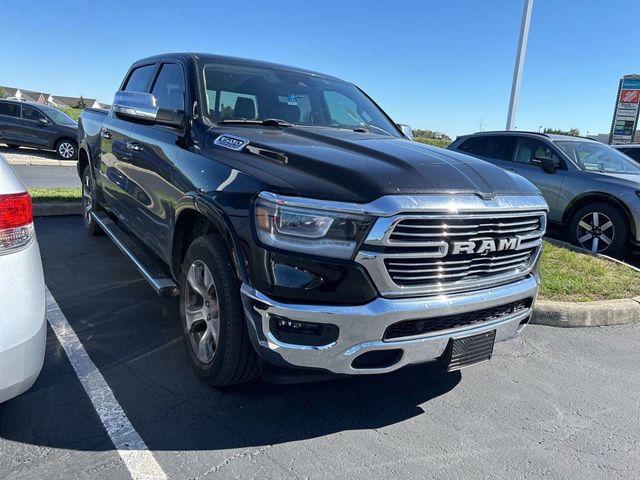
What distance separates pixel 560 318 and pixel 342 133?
8.53 feet

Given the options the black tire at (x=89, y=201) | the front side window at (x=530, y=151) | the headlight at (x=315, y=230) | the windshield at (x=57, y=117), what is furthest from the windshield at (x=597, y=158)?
the windshield at (x=57, y=117)

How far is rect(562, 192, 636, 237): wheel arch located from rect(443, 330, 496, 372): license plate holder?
494 centimetres

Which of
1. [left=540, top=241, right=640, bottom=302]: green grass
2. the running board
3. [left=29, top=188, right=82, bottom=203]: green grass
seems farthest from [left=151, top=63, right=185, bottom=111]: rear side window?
[left=29, top=188, right=82, bottom=203]: green grass

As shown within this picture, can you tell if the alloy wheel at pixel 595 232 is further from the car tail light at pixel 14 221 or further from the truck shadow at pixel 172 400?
the car tail light at pixel 14 221

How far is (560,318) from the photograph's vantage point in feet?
14.8

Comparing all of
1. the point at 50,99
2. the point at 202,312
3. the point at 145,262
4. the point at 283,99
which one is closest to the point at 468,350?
the point at 202,312

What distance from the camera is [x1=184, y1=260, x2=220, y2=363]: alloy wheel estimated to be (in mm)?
2885

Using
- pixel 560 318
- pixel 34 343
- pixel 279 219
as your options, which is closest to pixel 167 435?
pixel 34 343

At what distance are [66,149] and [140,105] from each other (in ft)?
45.9

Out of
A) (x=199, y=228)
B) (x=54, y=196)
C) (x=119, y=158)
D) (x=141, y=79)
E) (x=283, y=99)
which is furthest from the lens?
(x=54, y=196)

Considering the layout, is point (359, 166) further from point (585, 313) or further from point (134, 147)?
point (585, 313)

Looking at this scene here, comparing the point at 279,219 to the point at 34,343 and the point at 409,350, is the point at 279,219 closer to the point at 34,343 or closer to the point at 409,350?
the point at 409,350

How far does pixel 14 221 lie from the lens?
2123 mm

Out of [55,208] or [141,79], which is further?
[55,208]
